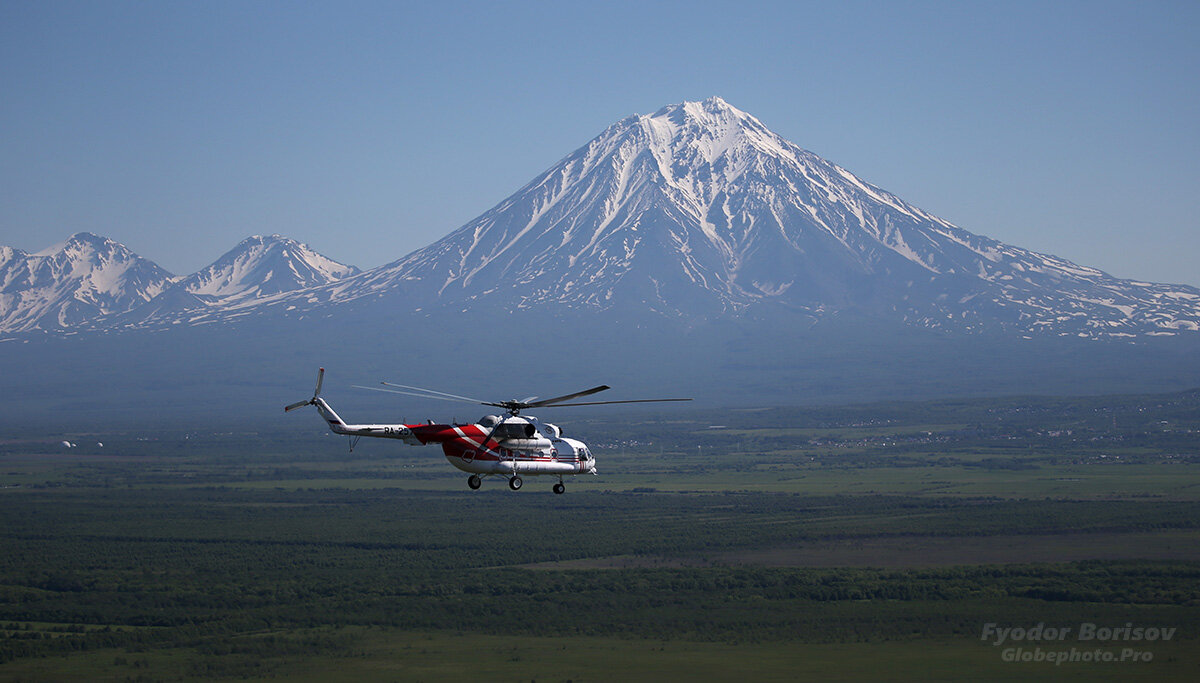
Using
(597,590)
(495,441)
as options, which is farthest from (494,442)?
(597,590)

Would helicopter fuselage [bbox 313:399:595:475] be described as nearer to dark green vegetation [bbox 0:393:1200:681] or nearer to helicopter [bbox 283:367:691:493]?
helicopter [bbox 283:367:691:493]

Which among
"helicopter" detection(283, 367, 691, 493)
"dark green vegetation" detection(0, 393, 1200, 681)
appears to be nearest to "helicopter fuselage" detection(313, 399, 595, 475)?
"helicopter" detection(283, 367, 691, 493)

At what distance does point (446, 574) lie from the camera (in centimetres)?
15225

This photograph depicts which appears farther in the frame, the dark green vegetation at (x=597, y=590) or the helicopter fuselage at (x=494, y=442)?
the dark green vegetation at (x=597, y=590)

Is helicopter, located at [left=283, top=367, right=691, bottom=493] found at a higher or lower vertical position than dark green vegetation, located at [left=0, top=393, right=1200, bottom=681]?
higher

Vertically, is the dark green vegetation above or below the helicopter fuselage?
below

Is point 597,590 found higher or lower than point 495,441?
lower

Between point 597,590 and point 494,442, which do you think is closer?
point 494,442

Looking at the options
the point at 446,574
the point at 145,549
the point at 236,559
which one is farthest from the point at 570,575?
the point at 145,549

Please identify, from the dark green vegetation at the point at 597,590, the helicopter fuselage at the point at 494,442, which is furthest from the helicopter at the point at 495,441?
the dark green vegetation at the point at 597,590

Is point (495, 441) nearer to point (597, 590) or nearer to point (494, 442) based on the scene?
point (494, 442)

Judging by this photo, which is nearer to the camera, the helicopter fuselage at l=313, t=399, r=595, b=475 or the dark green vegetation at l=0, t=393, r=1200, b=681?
the helicopter fuselage at l=313, t=399, r=595, b=475

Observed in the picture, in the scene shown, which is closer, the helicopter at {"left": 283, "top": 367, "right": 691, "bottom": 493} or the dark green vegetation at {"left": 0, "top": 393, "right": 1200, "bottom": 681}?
the helicopter at {"left": 283, "top": 367, "right": 691, "bottom": 493}

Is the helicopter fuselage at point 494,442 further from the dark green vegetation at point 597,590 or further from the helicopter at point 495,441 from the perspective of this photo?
the dark green vegetation at point 597,590
